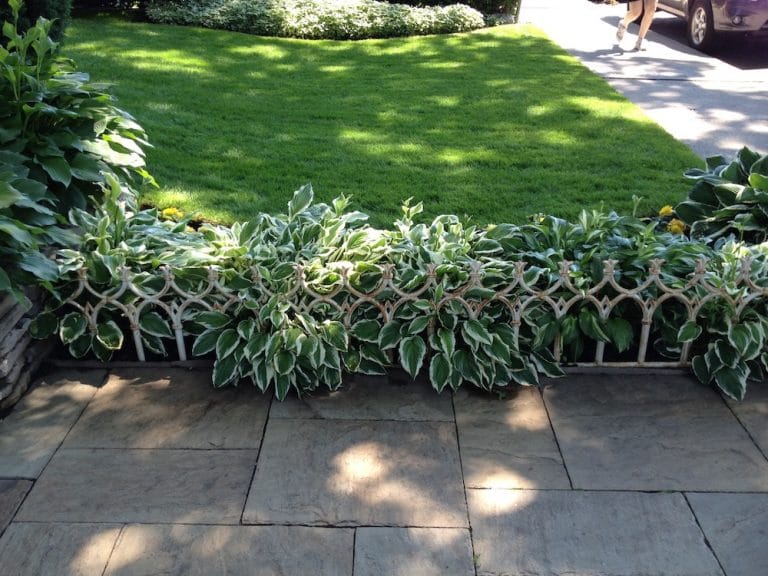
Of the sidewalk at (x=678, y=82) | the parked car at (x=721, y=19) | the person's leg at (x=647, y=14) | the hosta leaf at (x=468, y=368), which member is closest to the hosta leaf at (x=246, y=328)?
the hosta leaf at (x=468, y=368)

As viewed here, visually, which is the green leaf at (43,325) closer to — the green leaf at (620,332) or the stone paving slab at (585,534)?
the stone paving slab at (585,534)

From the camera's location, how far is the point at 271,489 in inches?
125

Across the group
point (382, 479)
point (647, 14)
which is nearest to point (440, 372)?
point (382, 479)

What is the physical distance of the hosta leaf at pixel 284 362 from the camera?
3637 mm

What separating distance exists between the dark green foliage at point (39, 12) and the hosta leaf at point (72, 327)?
7.70ft

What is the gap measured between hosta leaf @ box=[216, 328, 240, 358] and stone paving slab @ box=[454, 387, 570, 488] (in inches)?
41.9

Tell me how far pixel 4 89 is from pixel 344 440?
2.49 meters

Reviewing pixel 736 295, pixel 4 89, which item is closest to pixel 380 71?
pixel 4 89

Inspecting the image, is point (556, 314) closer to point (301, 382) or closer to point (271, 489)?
point (301, 382)

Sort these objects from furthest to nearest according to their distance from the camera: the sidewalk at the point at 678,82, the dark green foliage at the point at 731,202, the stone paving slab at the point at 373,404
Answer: the sidewalk at the point at 678,82, the dark green foliage at the point at 731,202, the stone paving slab at the point at 373,404

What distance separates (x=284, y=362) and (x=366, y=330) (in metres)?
0.42

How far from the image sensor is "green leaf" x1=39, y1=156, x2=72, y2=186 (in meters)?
3.82

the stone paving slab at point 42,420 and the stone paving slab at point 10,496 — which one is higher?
the stone paving slab at point 10,496

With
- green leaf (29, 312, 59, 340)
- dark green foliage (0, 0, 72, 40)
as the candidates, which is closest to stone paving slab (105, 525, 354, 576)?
green leaf (29, 312, 59, 340)
